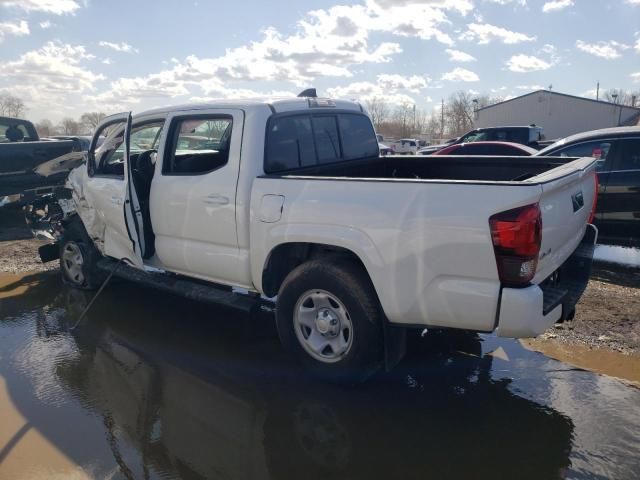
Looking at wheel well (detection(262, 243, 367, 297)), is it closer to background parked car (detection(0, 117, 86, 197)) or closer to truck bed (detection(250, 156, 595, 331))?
truck bed (detection(250, 156, 595, 331))

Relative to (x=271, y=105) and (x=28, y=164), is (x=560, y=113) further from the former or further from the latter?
(x=271, y=105)

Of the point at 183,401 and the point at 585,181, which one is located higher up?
the point at 585,181

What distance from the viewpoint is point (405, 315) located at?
11.3 ft

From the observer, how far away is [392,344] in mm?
3654

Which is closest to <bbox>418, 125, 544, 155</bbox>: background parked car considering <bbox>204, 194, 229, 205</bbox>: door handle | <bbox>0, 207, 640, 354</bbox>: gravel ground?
<bbox>0, 207, 640, 354</bbox>: gravel ground

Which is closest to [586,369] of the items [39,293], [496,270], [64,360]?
[496,270]

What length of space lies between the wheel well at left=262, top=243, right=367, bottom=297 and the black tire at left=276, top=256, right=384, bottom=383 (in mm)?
115

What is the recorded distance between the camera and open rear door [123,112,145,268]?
4.91 meters

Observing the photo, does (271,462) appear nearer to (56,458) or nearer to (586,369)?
(56,458)

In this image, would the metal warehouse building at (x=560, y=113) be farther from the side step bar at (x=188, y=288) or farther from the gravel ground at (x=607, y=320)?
the side step bar at (x=188, y=288)

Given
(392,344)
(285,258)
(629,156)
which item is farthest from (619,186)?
(285,258)

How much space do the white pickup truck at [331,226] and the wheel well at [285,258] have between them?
0.5 inches

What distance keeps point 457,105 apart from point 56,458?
98.9 metres

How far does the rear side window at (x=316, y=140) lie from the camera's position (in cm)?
435
